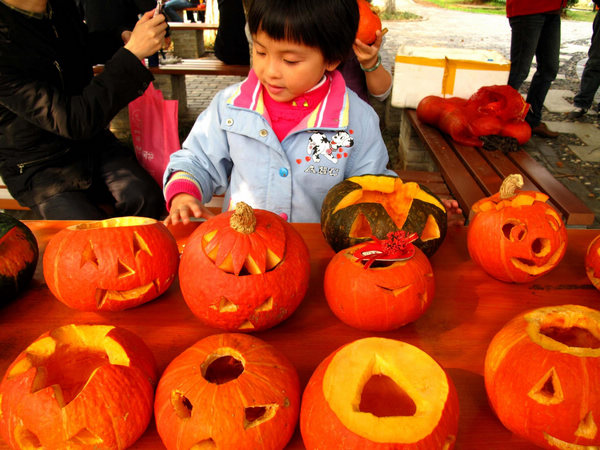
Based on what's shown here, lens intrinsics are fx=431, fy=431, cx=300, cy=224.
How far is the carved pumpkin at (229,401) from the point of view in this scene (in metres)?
0.71

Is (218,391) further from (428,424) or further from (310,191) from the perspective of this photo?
(310,191)

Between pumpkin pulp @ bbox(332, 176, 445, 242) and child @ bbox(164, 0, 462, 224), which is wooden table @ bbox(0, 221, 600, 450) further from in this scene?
child @ bbox(164, 0, 462, 224)

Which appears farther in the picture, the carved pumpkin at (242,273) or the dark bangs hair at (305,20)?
the dark bangs hair at (305,20)

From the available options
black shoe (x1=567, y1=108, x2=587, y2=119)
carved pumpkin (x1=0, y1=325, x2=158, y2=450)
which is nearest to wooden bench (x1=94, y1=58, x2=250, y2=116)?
carved pumpkin (x1=0, y1=325, x2=158, y2=450)

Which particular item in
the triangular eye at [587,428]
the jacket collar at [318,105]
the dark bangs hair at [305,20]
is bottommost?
the triangular eye at [587,428]

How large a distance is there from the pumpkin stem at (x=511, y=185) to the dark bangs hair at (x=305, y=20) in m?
0.67

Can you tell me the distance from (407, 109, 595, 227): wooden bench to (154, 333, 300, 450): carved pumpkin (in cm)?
175

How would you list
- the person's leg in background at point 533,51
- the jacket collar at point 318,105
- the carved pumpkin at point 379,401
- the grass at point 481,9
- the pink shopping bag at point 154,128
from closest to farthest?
1. the carved pumpkin at point 379,401
2. the jacket collar at point 318,105
3. the pink shopping bag at point 154,128
4. the person's leg in background at point 533,51
5. the grass at point 481,9

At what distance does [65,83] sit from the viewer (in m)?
2.25

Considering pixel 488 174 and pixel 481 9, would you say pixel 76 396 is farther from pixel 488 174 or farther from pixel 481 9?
pixel 481 9

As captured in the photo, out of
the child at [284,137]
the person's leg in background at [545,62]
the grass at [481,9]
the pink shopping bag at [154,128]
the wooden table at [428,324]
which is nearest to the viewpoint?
the wooden table at [428,324]

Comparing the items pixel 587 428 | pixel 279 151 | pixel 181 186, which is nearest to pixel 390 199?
pixel 279 151

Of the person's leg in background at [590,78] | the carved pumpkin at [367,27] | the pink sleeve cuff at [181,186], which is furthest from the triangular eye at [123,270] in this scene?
the person's leg in background at [590,78]

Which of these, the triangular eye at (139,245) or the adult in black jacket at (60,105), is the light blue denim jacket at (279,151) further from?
the adult in black jacket at (60,105)
